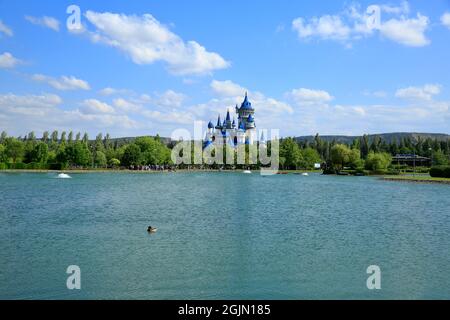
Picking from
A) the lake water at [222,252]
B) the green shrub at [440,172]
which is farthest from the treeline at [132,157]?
the lake water at [222,252]

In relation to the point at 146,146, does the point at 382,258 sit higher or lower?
lower

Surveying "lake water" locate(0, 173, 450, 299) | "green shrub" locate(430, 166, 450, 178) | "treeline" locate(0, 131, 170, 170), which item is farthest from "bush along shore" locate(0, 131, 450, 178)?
"lake water" locate(0, 173, 450, 299)

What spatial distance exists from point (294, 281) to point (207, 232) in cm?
1040

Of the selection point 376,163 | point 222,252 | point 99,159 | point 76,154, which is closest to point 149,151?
point 99,159

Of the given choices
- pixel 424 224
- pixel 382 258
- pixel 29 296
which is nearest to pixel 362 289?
pixel 382 258

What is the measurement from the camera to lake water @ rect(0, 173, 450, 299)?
16312 millimetres

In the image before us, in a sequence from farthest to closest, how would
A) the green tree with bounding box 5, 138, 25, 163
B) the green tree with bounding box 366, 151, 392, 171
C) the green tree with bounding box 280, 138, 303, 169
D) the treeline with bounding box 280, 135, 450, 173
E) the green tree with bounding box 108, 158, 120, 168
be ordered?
the green tree with bounding box 280, 138, 303, 169, the green tree with bounding box 108, 158, 120, 168, the green tree with bounding box 5, 138, 25, 163, the treeline with bounding box 280, 135, 450, 173, the green tree with bounding box 366, 151, 392, 171

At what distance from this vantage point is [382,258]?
68.6 ft

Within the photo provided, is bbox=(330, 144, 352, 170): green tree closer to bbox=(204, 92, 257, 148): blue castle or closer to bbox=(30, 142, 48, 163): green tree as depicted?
bbox=(204, 92, 257, 148): blue castle

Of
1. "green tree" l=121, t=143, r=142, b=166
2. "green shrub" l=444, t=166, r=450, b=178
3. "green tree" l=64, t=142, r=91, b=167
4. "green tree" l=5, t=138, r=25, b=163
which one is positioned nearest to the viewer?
"green shrub" l=444, t=166, r=450, b=178

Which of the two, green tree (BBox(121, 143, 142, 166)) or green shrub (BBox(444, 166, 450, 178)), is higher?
green tree (BBox(121, 143, 142, 166))

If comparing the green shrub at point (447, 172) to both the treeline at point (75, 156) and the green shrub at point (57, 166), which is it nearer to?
the treeline at point (75, 156)

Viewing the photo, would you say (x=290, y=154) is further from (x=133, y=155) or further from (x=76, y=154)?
(x=76, y=154)
